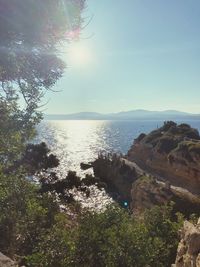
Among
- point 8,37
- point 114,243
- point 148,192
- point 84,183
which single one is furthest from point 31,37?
point 84,183

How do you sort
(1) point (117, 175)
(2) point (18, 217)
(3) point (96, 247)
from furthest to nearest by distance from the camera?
(1) point (117, 175), (2) point (18, 217), (3) point (96, 247)

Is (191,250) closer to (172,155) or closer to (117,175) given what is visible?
(172,155)

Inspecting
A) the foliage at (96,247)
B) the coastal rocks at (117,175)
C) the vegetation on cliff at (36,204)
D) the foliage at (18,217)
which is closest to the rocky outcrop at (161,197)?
the coastal rocks at (117,175)

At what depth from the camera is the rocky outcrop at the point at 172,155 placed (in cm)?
6102

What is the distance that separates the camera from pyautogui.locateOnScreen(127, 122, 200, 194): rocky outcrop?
2402 inches

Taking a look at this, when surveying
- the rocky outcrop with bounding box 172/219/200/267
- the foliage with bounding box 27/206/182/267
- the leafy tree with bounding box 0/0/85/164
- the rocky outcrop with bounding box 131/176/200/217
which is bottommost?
the rocky outcrop with bounding box 131/176/200/217

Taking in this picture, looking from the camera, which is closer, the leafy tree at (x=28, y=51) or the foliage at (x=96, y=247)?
the leafy tree at (x=28, y=51)

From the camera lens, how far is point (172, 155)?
6806 cm

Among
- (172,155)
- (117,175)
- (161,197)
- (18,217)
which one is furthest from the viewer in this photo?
(117,175)

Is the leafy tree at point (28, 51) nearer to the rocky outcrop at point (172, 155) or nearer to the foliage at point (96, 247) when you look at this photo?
the foliage at point (96, 247)

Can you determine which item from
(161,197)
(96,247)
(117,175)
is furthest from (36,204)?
(117,175)

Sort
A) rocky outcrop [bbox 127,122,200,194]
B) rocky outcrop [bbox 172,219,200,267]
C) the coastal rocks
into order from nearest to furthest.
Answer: rocky outcrop [bbox 172,219,200,267]
rocky outcrop [bbox 127,122,200,194]
the coastal rocks

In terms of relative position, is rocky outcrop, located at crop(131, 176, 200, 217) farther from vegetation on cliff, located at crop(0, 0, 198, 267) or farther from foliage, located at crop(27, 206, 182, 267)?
foliage, located at crop(27, 206, 182, 267)

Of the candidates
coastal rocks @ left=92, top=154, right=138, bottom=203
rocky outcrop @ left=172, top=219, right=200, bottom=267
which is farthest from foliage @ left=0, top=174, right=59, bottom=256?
coastal rocks @ left=92, top=154, right=138, bottom=203
